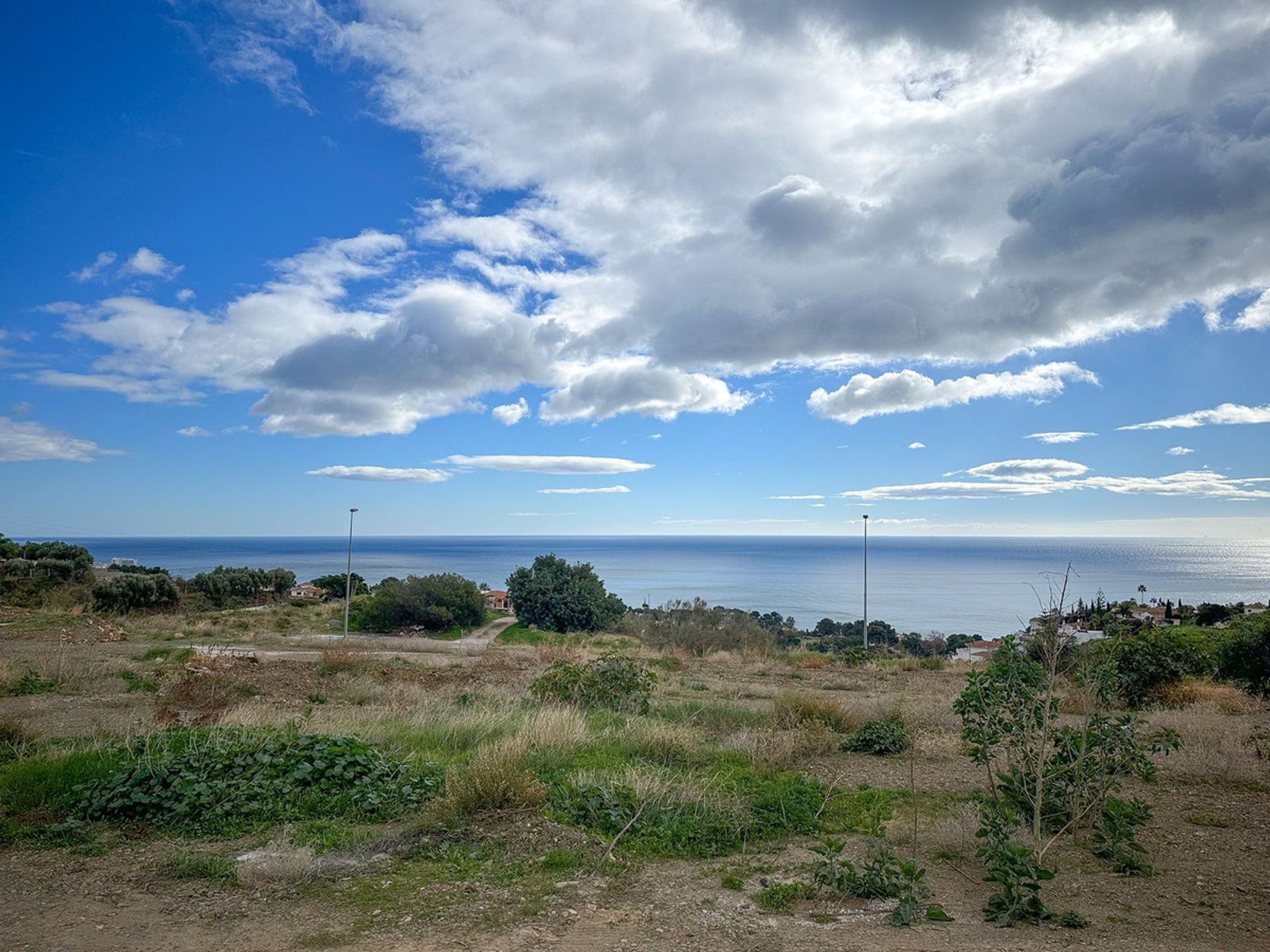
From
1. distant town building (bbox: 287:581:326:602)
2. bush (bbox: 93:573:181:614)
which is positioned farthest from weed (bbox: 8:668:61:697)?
distant town building (bbox: 287:581:326:602)

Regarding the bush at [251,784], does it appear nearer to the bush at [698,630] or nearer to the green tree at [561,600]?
the bush at [698,630]

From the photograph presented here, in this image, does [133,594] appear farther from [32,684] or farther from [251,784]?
[251,784]

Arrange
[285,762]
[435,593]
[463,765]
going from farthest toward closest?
1. [435,593]
2. [463,765]
3. [285,762]

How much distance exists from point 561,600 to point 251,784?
109ft

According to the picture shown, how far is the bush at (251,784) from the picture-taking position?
6379 millimetres

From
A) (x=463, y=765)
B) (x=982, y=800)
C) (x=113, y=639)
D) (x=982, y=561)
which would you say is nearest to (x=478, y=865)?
(x=463, y=765)

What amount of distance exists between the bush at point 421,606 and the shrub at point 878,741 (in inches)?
1213

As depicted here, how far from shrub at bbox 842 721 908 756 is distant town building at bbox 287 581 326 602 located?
141 feet

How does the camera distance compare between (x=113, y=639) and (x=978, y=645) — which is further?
(x=978, y=645)

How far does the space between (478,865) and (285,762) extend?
259 centimetres

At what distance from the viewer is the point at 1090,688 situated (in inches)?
234

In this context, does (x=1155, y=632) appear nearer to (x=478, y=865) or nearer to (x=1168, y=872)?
(x=1168, y=872)

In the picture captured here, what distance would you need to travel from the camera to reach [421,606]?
38.5 meters

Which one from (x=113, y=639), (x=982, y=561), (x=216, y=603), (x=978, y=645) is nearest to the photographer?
(x=113, y=639)
